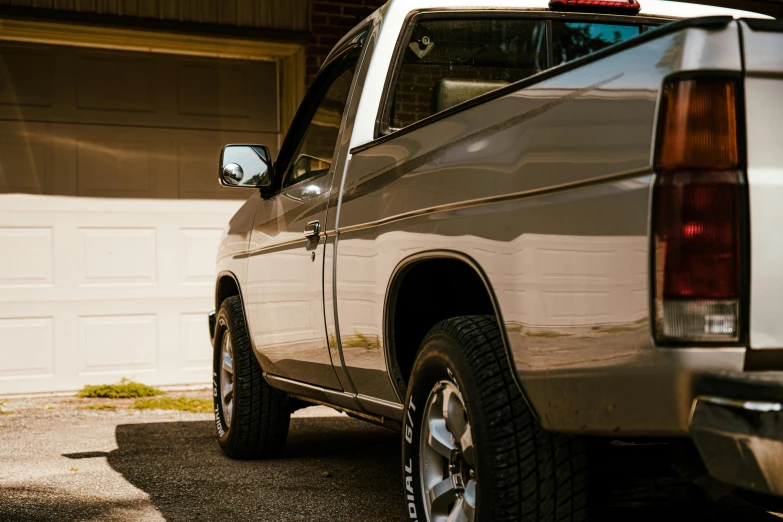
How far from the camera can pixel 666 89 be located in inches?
87.3

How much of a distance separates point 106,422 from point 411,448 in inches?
170

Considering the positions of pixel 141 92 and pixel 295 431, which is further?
pixel 141 92

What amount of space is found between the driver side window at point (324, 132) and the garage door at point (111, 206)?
393 centimetres

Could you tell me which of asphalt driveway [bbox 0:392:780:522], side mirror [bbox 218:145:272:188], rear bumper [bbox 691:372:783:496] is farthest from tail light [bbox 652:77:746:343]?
side mirror [bbox 218:145:272:188]

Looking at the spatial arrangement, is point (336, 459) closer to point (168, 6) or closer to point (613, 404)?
point (613, 404)

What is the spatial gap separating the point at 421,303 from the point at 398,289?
15cm

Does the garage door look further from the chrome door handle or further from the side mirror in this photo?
the chrome door handle

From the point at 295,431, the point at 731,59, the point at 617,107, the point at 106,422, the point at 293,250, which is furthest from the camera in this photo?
the point at 106,422

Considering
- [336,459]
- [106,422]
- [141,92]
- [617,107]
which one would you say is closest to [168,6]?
[141,92]

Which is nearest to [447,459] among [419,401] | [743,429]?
[419,401]

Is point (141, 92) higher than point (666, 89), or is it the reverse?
point (141, 92)

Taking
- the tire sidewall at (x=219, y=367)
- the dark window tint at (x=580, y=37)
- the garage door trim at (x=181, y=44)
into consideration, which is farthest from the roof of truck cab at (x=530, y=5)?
the garage door trim at (x=181, y=44)

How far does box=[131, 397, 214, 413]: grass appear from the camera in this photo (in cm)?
770

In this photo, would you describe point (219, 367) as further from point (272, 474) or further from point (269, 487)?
point (269, 487)
